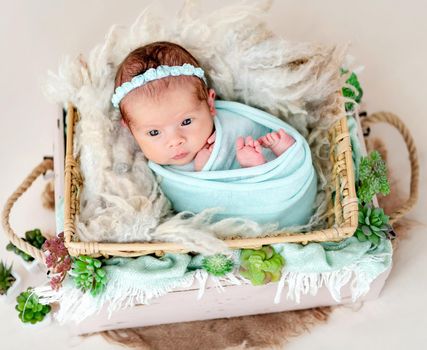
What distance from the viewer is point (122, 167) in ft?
4.50

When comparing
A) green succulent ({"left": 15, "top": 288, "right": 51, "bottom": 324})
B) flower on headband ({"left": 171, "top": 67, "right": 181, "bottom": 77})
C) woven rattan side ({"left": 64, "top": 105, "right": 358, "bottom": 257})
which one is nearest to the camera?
woven rattan side ({"left": 64, "top": 105, "right": 358, "bottom": 257})

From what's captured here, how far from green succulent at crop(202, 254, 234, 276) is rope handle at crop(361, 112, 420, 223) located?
428mm

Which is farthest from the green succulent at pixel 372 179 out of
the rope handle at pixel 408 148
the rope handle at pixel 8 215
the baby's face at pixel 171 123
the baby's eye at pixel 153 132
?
the rope handle at pixel 8 215

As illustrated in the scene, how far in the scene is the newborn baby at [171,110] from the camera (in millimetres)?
1299

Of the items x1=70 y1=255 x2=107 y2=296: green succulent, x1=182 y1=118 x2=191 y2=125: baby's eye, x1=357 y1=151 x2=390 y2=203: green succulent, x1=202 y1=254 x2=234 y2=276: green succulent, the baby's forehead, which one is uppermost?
the baby's forehead

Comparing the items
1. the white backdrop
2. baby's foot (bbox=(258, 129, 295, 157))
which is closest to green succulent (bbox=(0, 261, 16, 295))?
the white backdrop

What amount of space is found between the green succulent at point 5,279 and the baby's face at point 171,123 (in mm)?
488

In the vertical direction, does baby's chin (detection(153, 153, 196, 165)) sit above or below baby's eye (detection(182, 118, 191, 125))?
below

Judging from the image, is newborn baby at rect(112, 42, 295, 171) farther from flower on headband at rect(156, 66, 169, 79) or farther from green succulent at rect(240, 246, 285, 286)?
green succulent at rect(240, 246, 285, 286)

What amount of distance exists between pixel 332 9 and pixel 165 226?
1.07m

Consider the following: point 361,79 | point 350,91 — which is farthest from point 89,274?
point 361,79

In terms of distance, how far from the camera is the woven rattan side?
1.21 m

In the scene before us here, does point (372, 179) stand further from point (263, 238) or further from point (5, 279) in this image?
point (5, 279)

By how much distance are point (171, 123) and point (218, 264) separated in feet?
1.00
